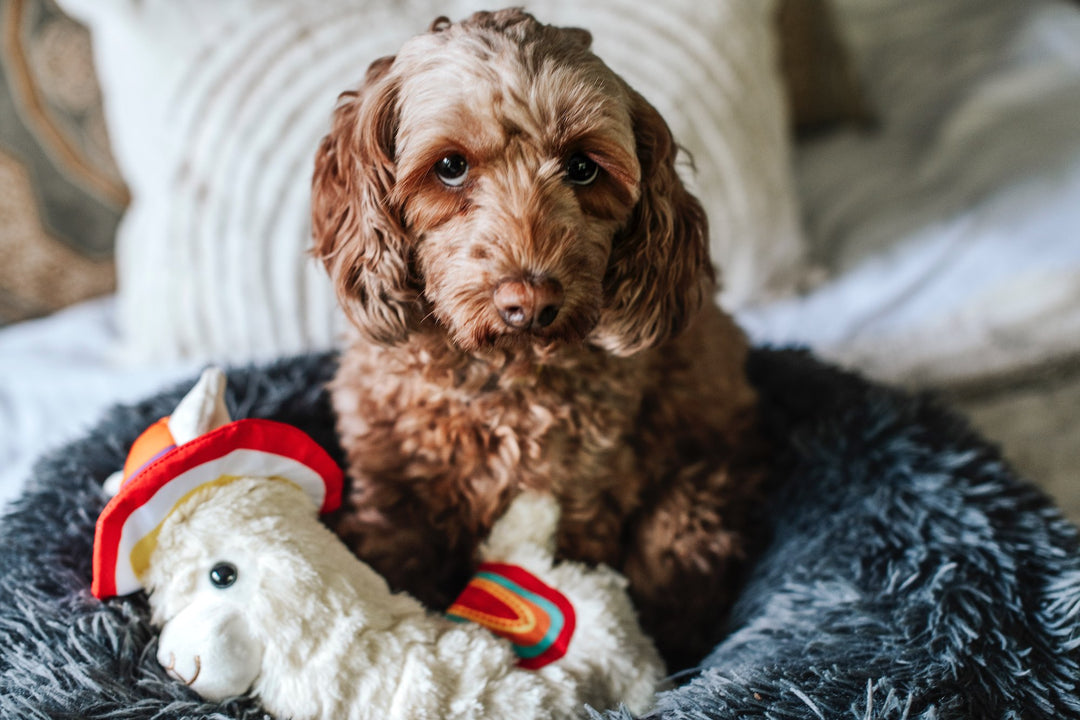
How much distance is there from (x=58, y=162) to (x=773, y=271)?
5.70ft

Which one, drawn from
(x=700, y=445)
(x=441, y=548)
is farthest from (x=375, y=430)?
(x=700, y=445)

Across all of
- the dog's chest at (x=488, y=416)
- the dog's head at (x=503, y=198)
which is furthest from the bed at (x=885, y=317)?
the dog's head at (x=503, y=198)

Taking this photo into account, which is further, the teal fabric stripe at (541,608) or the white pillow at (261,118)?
the white pillow at (261,118)

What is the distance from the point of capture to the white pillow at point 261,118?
66.4 inches

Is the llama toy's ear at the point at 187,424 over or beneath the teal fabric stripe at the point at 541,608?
over

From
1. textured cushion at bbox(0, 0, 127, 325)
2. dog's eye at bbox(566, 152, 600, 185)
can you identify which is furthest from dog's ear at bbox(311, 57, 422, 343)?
textured cushion at bbox(0, 0, 127, 325)

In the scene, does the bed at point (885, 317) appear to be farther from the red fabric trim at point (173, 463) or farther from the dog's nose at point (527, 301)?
the dog's nose at point (527, 301)

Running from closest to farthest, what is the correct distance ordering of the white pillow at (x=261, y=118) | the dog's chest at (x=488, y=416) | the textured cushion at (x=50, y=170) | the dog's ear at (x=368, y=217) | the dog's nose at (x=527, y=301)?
the dog's nose at (x=527, y=301) → the dog's ear at (x=368, y=217) → the dog's chest at (x=488, y=416) → the white pillow at (x=261, y=118) → the textured cushion at (x=50, y=170)

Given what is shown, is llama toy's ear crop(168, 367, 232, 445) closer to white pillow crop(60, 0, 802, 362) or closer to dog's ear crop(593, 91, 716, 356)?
dog's ear crop(593, 91, 716, 356)

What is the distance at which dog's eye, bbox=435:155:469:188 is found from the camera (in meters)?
1.05

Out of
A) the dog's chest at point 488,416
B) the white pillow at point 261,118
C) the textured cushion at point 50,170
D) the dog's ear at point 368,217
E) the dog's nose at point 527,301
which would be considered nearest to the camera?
the dog's nose at point 527,301

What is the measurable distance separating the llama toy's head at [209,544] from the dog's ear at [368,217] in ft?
0.69

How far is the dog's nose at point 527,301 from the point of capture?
3.13ft

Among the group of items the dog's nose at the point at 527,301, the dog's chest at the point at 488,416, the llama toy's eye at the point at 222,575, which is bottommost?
the llama toy's eye at the point at 222,575
